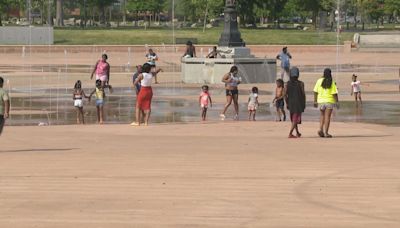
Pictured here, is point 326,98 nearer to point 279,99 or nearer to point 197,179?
point 279,99

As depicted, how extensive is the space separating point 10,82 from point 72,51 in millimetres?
24908

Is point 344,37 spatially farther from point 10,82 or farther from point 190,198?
point 190,198

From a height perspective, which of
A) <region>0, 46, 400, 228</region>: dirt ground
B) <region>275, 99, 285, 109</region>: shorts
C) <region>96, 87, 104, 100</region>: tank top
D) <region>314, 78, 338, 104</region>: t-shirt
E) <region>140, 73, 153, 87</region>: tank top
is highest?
<region>140, 73, 153, 87</region>: tank top

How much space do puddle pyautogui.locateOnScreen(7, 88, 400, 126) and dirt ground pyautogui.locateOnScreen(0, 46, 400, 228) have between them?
185 cm

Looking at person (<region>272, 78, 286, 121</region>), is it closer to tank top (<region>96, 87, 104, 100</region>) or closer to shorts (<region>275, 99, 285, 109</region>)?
shorts (<region>275, 99, 285, 109</region>)

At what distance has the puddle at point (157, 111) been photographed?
23.6 m

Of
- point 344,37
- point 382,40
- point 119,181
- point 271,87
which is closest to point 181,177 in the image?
point 119,181

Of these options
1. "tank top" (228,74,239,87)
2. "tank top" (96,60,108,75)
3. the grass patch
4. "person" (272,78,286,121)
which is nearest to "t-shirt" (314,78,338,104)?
"person" (272,78,286,121)

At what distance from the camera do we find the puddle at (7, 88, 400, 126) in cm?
2356

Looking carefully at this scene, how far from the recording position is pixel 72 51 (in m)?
61.2

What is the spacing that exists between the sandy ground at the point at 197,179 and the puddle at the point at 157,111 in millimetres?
3858

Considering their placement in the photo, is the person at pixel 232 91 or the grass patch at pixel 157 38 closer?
the person at pixel 232 91

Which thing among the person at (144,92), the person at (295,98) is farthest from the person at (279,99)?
the person at (295,98)

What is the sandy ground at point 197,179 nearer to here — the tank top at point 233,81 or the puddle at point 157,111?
the puddle at point 157,111
